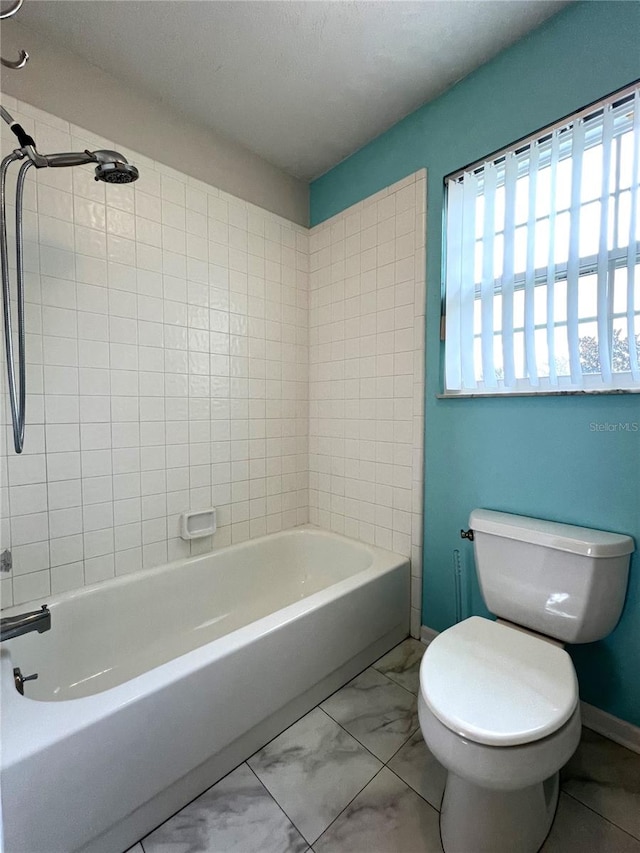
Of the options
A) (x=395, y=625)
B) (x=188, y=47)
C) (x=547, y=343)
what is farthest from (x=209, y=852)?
(x=188, y=47)

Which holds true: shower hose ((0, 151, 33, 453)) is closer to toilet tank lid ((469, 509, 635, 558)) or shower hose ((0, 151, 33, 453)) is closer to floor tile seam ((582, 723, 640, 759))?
toilet tank lid ((469, 509, 635, 558))

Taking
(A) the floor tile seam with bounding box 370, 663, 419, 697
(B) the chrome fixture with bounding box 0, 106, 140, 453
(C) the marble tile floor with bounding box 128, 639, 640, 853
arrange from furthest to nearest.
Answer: (A) the floor tile seam with bounding box 370, 663, 419, 697 < (B) the chrome fixture with bounding box 0, 106, 140, 453 < (C) the marble tile floor with bounding box 128, 639, 640, 853

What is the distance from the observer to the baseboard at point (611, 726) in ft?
4.21

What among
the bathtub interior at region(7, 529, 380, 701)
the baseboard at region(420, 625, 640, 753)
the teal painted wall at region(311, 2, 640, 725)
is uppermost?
the teal painted wall at region(311, 2, 640, 725)

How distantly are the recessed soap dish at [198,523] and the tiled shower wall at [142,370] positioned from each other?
0.15 ft

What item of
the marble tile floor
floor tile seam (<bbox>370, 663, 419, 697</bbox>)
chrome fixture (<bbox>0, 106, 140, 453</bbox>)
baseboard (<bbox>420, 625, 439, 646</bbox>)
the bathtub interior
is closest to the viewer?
the marble tile floor

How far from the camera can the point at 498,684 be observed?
3.30ft

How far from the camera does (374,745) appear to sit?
1.31 m

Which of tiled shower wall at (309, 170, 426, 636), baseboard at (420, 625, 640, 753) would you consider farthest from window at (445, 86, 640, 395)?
baseboard at (420, 625, 640, 753)

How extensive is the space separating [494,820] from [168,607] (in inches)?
54.0

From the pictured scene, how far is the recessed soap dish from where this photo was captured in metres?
1.83

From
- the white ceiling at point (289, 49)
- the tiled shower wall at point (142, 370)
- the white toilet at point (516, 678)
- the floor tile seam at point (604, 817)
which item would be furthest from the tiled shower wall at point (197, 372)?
the floor tile seam at point (604, 817)

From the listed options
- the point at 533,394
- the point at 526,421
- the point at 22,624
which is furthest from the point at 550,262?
the point at 22,624

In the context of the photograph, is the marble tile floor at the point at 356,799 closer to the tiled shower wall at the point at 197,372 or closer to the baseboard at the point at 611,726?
the baseboard at the point at 611,726
